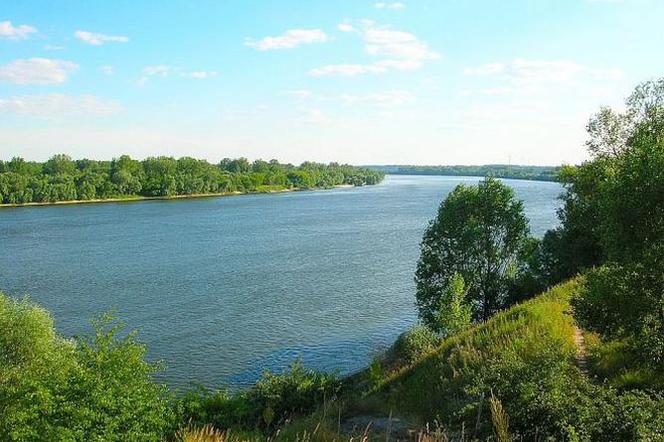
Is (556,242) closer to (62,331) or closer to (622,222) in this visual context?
(622,222)

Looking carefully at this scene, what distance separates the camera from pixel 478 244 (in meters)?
36.4

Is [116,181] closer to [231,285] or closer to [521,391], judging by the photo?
[231,285]

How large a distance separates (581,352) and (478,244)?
22.0 metres

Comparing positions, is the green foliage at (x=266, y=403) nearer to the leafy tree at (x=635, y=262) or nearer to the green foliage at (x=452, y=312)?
the green foliage at (x=452, y=312)

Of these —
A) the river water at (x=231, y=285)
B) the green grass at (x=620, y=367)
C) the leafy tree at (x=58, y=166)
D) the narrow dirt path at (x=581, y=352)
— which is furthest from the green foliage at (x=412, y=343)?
the leafy tree at (x=58, y=166)

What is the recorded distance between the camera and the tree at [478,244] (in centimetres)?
3619

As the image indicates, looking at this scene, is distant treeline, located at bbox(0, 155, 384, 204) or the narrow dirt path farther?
distant treeline, located at bbox(0, 155, 384, 204)

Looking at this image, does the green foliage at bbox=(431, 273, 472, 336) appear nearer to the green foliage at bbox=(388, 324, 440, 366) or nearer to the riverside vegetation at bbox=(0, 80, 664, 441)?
the green foliage at bbox=(388, 324, 440, 366)

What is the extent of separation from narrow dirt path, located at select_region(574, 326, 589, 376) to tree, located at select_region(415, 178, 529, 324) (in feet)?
62.1

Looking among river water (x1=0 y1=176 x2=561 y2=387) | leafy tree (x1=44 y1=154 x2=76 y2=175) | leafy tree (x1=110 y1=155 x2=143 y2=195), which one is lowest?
river water (x1=0 y1=176 x2=561 y2=387)

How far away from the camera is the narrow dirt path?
13.5m

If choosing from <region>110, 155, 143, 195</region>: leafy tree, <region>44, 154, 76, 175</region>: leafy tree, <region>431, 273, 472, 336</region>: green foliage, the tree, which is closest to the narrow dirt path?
<region>431, 273, 472, 336</region>: green foliage

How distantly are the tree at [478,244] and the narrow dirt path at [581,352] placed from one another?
18914mm

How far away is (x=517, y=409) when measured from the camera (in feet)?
32.4
